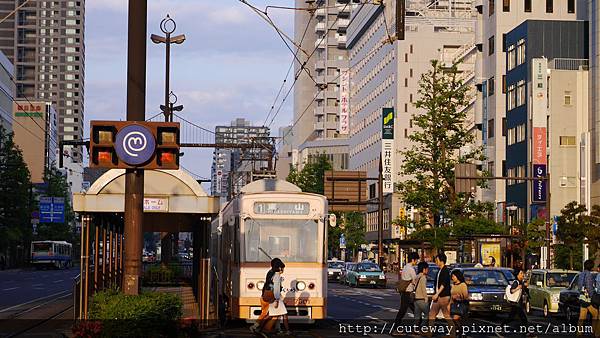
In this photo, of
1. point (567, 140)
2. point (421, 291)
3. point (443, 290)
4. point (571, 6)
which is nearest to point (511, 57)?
point (571, 6)

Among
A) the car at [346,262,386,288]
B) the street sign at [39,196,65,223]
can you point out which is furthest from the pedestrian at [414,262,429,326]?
the street sign at [39,196,65,223]

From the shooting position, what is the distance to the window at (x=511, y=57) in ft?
274

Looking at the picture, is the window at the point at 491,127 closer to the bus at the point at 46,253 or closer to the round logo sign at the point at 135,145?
the bus at the point at 46,253

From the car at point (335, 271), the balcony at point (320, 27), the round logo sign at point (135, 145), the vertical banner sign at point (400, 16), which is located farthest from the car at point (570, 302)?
the balcony at point (320, 27)

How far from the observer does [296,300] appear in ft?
87.5

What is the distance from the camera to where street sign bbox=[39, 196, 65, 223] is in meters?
117

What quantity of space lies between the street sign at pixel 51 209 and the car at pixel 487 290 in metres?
87.8

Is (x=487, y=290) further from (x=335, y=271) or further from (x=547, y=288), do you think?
(x=335, y=271)

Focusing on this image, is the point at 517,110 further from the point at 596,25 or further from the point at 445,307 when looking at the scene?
the point at 445,307

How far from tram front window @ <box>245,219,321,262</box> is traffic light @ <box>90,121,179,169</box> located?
884 cm

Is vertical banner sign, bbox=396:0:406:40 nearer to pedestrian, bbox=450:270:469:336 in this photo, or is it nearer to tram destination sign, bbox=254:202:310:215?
tram destination sign, bbox=254:202:310:215

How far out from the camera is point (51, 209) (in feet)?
384

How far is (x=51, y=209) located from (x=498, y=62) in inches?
2034

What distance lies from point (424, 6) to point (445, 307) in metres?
107
